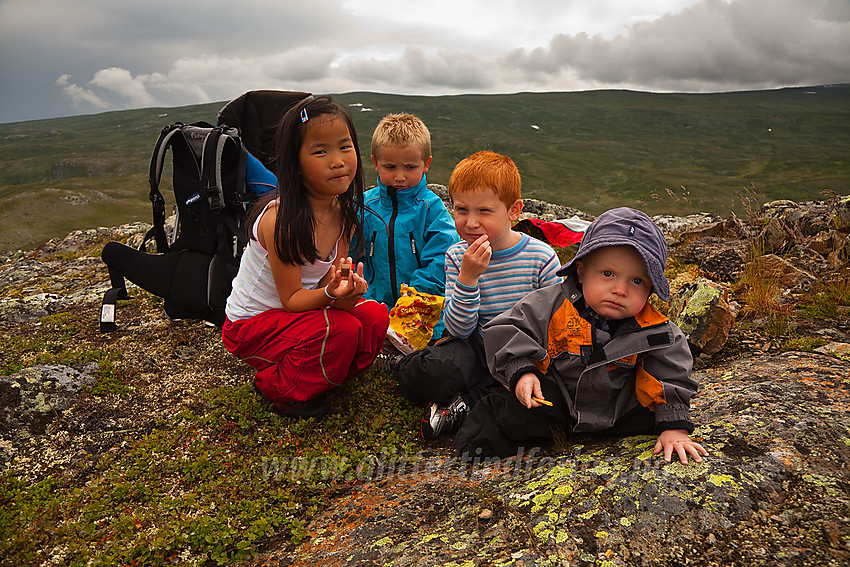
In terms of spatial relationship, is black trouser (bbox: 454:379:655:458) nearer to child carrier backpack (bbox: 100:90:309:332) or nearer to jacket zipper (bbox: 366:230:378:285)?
jacket zipper (bbox: 366:230:378:285)

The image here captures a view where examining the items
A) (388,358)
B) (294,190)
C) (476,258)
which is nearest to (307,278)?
(294,190)

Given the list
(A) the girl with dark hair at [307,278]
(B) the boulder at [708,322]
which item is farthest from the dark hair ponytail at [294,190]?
(B) the boulder at [708,322]

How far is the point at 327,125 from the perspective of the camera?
4.94 meters

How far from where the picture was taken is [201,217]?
7.55m

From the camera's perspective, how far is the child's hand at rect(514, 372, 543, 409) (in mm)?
3822

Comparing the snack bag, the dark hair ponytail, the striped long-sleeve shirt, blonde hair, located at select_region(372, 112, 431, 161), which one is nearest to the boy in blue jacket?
blonde hair, located at select_region(372, 112, 431, 161)

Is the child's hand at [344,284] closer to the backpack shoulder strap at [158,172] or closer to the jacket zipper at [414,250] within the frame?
the jacket zipper at [414,250]

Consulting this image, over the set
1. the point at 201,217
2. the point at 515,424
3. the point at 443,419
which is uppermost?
the point at 201,217

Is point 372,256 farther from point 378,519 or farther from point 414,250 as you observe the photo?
point 378,519

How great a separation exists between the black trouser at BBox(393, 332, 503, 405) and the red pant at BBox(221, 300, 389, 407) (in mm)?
650

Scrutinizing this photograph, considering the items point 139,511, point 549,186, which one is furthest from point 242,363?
point 549,186

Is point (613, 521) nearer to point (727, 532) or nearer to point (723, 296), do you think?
point (727, 532)

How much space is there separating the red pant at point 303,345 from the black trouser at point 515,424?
4.94 feet

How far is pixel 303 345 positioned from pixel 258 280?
3.00 ft
